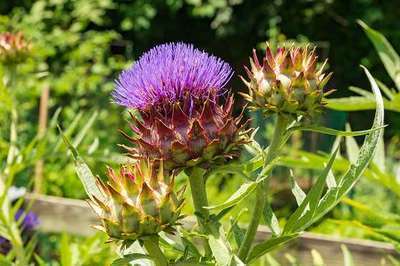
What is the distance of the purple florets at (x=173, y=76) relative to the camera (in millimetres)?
769

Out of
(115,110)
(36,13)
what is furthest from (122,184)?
(36,13)

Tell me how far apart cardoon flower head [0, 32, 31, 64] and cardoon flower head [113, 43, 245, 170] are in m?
0.96

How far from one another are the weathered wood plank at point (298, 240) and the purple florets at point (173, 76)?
1087mm

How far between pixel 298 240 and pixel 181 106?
4.51 ft

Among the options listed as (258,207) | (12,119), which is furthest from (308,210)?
(12,119)

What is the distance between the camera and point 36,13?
12.8 feet

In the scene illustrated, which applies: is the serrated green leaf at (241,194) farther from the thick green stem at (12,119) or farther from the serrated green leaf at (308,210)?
the thick green stem at (12,119)

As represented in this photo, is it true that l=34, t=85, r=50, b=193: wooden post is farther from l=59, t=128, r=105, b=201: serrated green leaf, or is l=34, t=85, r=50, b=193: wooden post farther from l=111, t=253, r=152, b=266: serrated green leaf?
l=111, t=253, r=152, b=266: serrated green leaf

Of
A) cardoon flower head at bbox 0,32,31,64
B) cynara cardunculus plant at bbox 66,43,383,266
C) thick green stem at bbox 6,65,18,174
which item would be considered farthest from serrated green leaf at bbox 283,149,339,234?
cardoon flower head at bbox 0,32,31,64

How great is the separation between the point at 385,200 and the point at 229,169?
98.2 inches

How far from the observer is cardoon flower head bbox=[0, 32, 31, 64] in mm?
1680

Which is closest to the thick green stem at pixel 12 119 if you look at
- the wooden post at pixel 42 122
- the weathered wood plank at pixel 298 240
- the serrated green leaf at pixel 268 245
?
the weathered wood plank at pixel 298 240

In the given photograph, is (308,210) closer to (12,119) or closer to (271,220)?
(271,220)

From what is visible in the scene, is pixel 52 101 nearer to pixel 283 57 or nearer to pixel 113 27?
pixel 113 27
